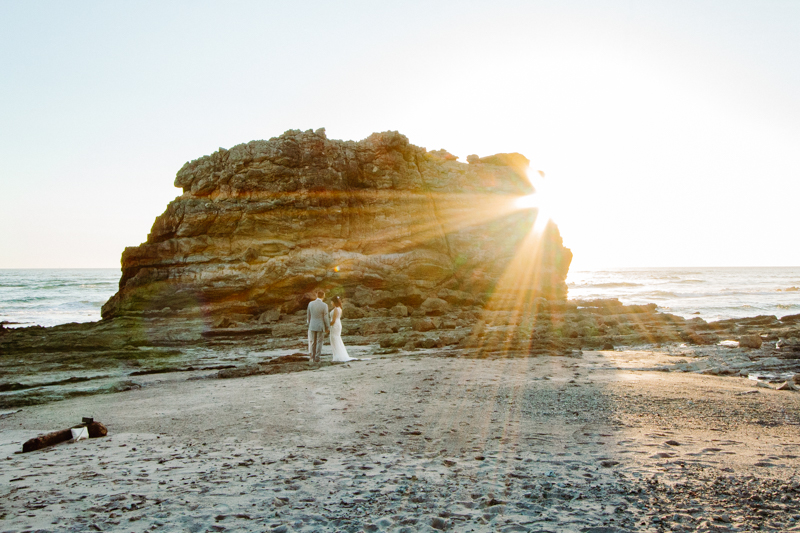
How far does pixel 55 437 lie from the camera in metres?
5.74

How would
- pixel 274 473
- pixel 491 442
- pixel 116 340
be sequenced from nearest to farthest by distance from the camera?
pixel 274 473, pixel 491 442, pixel 116 340

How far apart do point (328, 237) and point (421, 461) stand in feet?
80.8

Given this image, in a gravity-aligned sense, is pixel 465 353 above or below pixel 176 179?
below

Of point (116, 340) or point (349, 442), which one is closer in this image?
point (349, 442)

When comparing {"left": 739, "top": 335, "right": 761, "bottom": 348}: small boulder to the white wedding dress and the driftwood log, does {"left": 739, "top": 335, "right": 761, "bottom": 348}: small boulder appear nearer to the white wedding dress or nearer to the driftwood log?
the white wedding dress

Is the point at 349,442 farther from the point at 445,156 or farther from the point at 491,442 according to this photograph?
the point at 445,156

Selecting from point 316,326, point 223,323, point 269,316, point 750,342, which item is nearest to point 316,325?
point 316,326

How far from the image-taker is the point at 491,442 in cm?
553

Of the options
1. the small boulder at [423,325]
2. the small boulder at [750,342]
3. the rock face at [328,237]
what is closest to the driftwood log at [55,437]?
the small boulder at [423,325]

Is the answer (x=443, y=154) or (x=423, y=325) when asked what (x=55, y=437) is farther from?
(x=443, y=154)

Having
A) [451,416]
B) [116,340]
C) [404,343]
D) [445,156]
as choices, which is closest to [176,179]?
[116,340]

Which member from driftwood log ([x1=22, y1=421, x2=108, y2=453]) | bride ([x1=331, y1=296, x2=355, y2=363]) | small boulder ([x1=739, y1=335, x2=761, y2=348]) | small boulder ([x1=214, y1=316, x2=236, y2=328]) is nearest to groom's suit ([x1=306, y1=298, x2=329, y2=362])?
bride ([x1=331, y1=296, x2=355, y2=363])

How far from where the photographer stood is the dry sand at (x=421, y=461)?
3.65 m

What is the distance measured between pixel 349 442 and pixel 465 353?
8.40 m
